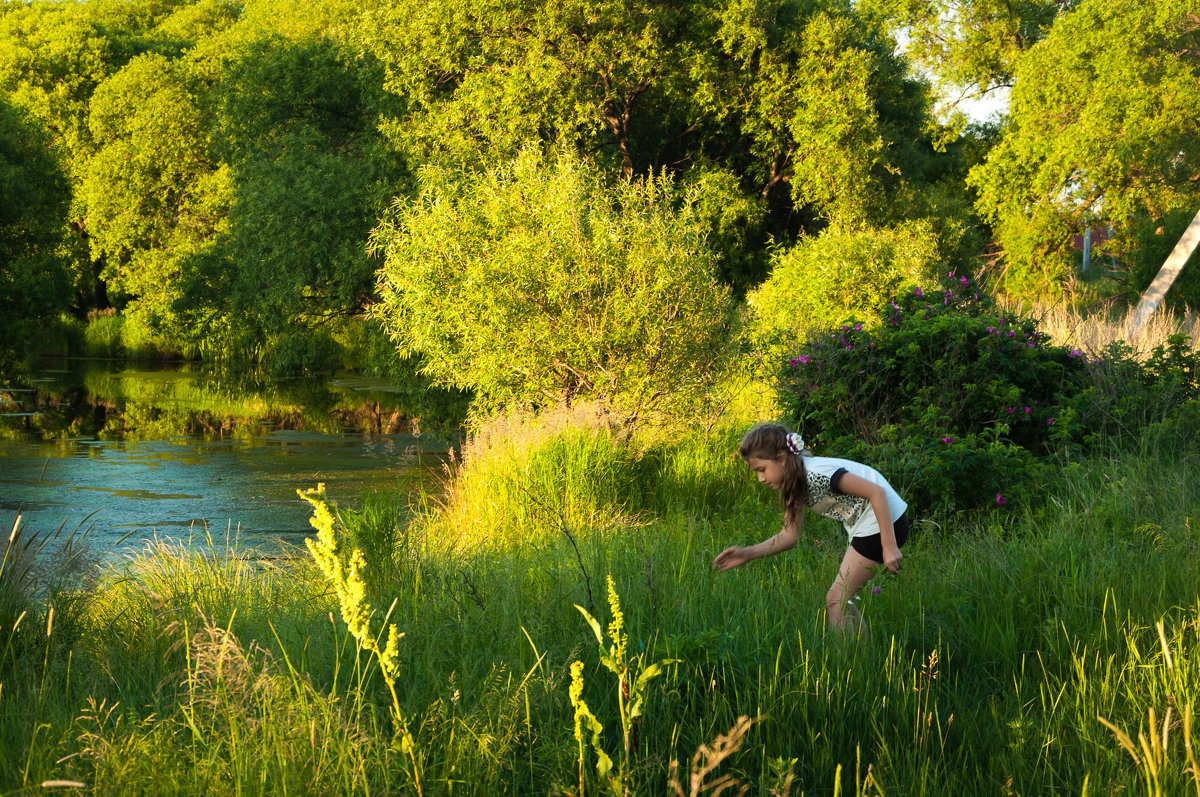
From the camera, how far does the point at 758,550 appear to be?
4.47 metres

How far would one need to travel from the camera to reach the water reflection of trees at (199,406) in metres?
18.1

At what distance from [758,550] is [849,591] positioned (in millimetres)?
428

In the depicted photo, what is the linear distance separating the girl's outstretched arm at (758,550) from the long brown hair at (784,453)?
7 cm

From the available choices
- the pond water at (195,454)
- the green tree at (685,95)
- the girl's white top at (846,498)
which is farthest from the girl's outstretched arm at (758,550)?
the green tree at (685,95)

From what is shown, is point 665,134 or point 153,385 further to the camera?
point 153,385

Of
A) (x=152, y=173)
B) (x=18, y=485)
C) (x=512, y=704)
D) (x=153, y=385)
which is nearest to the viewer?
(x=512, y=704)

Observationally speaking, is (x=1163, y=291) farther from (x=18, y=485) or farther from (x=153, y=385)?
(x=153, y=385)

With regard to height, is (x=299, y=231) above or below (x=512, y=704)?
above

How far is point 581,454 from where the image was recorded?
27.3ft

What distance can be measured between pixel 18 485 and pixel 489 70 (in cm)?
1163

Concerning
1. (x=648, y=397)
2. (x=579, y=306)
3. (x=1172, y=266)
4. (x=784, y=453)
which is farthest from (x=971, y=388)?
(x=1172, y=266)

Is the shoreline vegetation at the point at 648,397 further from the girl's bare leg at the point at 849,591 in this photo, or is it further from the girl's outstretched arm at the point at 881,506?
the girl's outstretched arm at the point at 881,506

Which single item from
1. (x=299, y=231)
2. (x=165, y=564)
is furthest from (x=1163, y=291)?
(x=165, y=564)

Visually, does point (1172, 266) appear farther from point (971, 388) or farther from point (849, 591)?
point (849, 591)
